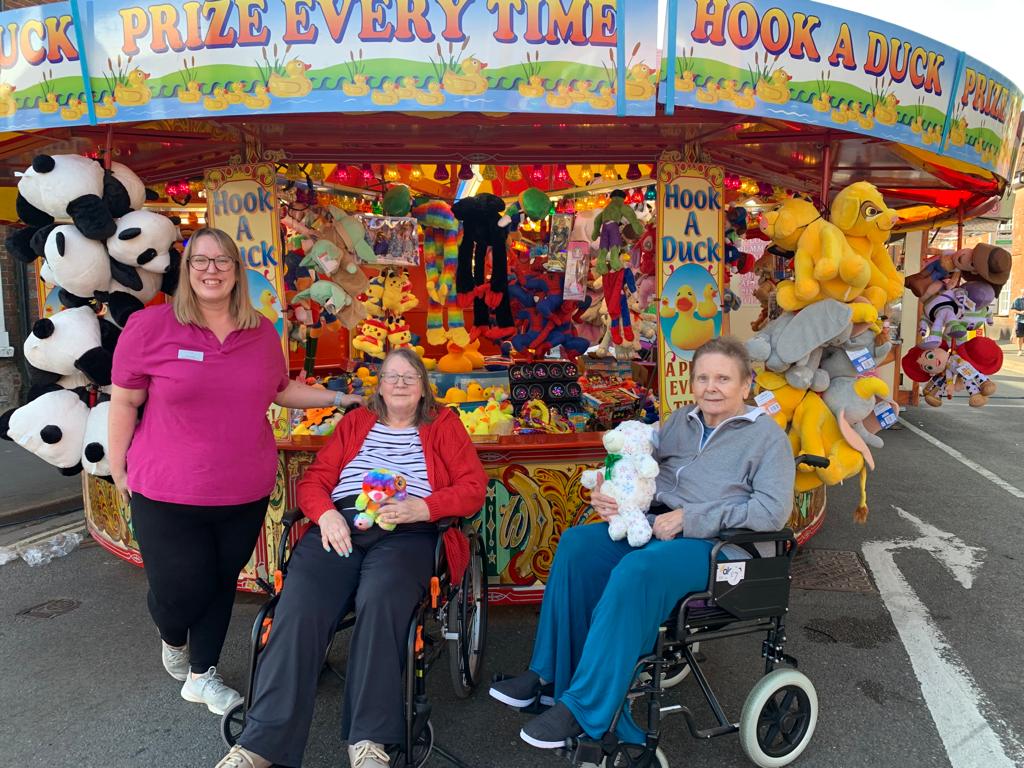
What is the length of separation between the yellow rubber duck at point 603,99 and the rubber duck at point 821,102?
884 millimetres

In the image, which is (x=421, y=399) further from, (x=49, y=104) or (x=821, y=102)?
(x=821, y=102)

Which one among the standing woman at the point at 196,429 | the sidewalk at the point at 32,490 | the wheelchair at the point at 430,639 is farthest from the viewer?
the sidewalk at the point at 32,490

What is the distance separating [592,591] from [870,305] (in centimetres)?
198

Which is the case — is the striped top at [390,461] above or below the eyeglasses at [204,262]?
below

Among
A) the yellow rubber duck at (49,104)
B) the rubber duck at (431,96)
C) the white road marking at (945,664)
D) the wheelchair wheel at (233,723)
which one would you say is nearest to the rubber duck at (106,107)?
the yellow rubber duck at (49,104)

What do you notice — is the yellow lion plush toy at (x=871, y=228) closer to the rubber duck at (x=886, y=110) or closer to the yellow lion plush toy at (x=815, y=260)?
the yellow lion plush toy at (x=815, y=260)

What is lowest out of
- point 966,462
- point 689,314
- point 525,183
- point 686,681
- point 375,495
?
point 966,462

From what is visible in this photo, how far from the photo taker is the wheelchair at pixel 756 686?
2.10 m

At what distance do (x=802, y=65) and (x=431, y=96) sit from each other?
4.92 feet

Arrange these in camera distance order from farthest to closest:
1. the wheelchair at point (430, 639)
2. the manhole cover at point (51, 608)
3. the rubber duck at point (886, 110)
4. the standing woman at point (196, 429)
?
1. the manhole cover at point (51, 608)
2. the rubber duck at point (886, 110)
3. the standing woman at point (196, 429)
4. the wheelchair at point (430, 639)

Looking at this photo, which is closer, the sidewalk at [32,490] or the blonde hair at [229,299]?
the blonde hair at [229,299]

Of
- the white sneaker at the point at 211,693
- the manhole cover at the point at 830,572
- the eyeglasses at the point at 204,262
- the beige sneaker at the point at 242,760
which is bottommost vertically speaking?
the manhole cover at the point at 830,572

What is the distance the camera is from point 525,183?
6.12 m

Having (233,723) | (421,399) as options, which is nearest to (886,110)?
(421,399)
